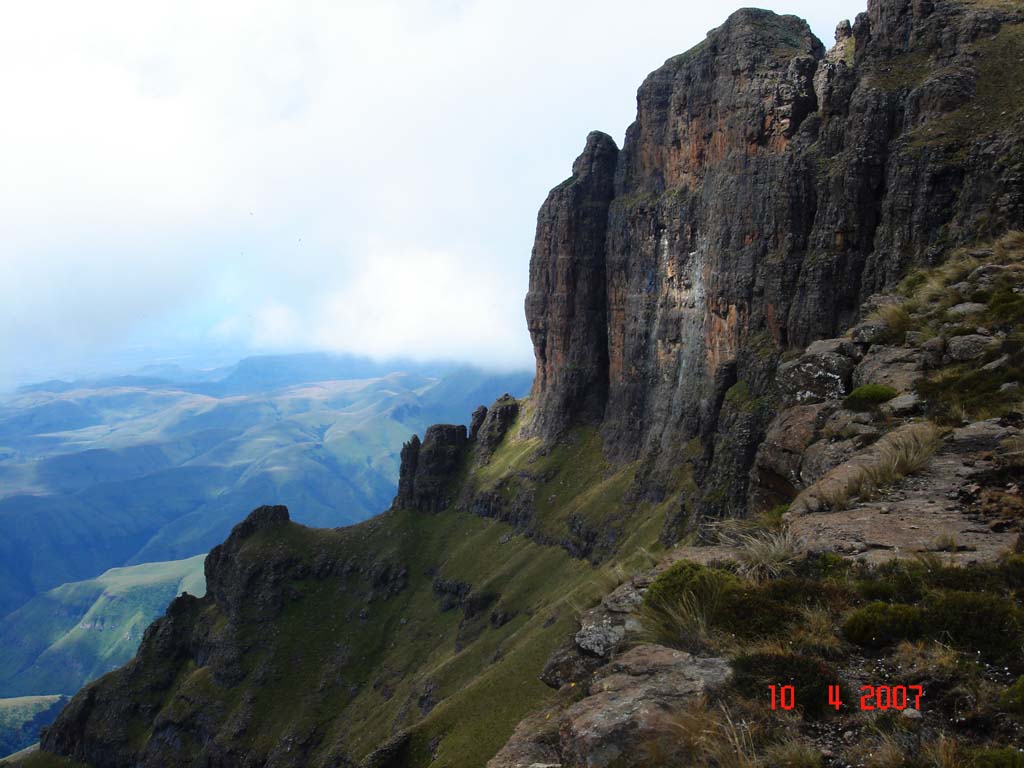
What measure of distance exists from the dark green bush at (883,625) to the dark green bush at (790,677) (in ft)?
2.68

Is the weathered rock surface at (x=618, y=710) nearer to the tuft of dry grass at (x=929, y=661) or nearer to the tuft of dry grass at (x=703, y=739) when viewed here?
the tuft of dry grass at (x=703, y=739)

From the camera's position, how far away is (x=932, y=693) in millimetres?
7875

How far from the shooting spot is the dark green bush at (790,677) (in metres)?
8.23

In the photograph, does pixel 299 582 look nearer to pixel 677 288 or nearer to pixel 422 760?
pixel 422 760

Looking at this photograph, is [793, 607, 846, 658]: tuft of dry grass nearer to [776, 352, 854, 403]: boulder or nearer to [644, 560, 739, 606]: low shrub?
[644, 560, 739, 606]: low shrub

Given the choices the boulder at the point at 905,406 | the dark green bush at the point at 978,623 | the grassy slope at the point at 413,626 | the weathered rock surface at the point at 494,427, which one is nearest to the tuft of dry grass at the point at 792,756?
the dark green bush at the point at 978,623

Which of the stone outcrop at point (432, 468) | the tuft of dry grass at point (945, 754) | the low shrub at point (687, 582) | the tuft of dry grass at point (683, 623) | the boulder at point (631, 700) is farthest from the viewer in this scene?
the stone outcrop at point (432, 468)

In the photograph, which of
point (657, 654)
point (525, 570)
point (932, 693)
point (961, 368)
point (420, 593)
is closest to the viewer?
point (932, 693)

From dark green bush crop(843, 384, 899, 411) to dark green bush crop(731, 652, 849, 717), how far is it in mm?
12192

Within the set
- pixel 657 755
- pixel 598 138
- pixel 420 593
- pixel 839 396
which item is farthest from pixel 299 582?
pixel 657 755

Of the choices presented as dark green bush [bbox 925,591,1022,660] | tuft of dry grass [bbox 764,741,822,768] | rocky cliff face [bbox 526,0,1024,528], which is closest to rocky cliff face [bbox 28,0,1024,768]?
rocky cliff face [bbox 526,0,1024,528]

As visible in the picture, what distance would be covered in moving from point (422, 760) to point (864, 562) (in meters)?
67.6

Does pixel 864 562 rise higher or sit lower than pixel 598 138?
lower
